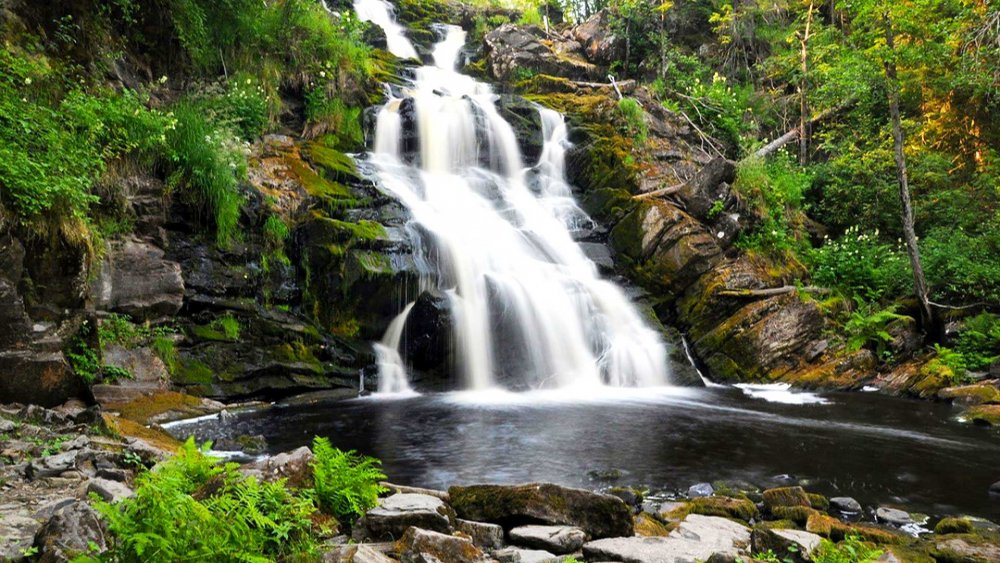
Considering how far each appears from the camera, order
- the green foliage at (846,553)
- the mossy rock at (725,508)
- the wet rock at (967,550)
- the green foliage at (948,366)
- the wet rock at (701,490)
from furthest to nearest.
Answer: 1. the green foliage at (948,366)
2. the wet rock at (701,490)
3. the mossy rock at (725,508)
4. the wet rock at (967,550)
5. the green foliage at (846,553)

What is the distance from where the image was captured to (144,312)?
32.5ft

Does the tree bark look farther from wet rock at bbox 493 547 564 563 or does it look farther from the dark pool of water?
wet rock at bbox 493 547 564 563

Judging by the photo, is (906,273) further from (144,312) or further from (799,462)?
(144,312)

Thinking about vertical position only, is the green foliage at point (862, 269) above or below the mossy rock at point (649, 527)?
above

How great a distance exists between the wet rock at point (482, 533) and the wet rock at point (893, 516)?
157 inches

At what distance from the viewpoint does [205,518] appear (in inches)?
105

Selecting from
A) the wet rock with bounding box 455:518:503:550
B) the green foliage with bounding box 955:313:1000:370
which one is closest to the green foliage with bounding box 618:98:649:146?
the green foliage with bounding box 955:313:1000:370

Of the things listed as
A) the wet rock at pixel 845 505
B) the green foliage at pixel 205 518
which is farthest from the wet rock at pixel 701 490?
the green foliage at pixel 205 518

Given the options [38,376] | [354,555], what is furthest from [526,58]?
[354,555]

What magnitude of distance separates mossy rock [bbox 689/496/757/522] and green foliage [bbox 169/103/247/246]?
959 centimetres

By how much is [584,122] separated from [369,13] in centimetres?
1588

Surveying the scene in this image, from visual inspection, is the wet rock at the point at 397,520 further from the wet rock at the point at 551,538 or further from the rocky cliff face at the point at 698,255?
the rocky cliff face at the point at 698,255

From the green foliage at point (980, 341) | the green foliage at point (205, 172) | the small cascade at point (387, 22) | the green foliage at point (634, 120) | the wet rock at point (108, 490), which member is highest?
the small cascade at point (387, 22)

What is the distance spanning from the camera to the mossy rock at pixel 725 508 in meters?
5.55
